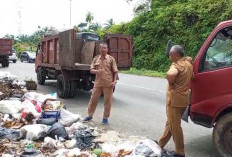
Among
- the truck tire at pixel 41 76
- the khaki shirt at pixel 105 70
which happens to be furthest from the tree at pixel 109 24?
the khaki shirt at pixel 105 70

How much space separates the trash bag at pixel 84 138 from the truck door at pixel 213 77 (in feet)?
5.71

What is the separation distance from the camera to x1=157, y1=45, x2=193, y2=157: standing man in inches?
199

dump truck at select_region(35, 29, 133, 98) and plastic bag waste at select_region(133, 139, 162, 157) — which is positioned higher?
dump truck at select_region(35, 29, 133, 98)

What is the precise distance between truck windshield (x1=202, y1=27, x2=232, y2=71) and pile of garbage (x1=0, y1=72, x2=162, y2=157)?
1.52 m

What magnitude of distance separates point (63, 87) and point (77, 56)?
3.76 ft

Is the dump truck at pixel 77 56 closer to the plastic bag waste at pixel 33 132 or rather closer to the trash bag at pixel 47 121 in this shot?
the trash bag at pixel 47 121

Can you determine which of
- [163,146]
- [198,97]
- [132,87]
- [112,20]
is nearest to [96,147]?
[163,146]

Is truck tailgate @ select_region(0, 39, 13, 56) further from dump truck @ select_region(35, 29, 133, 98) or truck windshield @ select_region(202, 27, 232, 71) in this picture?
truck windshield @ select_region(202, 27, 232, 71)

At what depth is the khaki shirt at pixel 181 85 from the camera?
16.6 feet

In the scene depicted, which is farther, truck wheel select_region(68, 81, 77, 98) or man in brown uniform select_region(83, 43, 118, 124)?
truck wheel select_region(68, 81, 77, 98)

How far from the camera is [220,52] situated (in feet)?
17.7

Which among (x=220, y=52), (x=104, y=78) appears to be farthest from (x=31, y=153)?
(x=220, y=52)

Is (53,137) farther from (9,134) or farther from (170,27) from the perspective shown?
(170,27)

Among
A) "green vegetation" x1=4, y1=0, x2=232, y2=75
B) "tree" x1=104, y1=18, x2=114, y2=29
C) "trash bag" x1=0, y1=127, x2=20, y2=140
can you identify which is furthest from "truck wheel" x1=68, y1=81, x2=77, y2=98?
"tree" x1=104, y1=18, x2=114, y2=29
